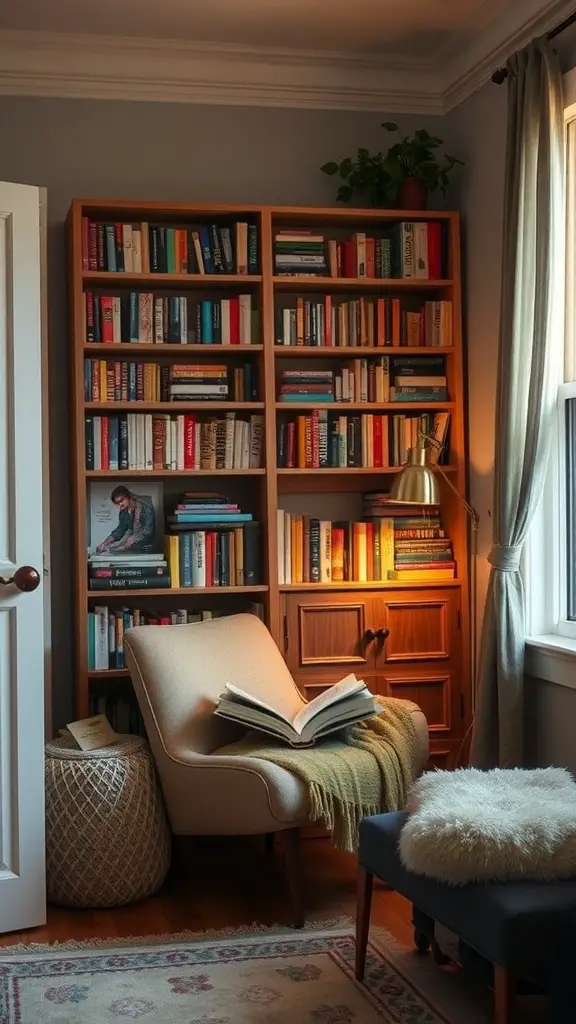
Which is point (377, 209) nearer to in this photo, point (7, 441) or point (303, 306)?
point (303, 306)

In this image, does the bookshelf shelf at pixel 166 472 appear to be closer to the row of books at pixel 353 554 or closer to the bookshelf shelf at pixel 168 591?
the row of books at pixel 353 554

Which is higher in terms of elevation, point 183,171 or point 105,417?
point 183,171

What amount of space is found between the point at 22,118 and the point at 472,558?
89.4 inches

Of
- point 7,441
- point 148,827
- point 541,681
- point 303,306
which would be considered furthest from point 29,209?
point 541,681

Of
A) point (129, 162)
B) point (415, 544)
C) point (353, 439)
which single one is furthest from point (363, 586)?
point (129, 162)

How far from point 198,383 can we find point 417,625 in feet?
3.85

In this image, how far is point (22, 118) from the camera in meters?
4.25

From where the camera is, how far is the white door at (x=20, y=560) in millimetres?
3322

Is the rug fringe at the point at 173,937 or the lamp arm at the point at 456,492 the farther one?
the lamp arm at the point at 456,492

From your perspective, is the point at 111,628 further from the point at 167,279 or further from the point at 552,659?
the point at 552,659

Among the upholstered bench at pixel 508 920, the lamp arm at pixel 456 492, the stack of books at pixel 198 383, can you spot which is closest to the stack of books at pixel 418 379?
the lamp arm at pixel 456 492

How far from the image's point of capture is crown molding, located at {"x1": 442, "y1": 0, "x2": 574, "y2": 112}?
3691mm

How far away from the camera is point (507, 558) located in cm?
379

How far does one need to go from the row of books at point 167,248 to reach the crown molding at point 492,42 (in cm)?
96
